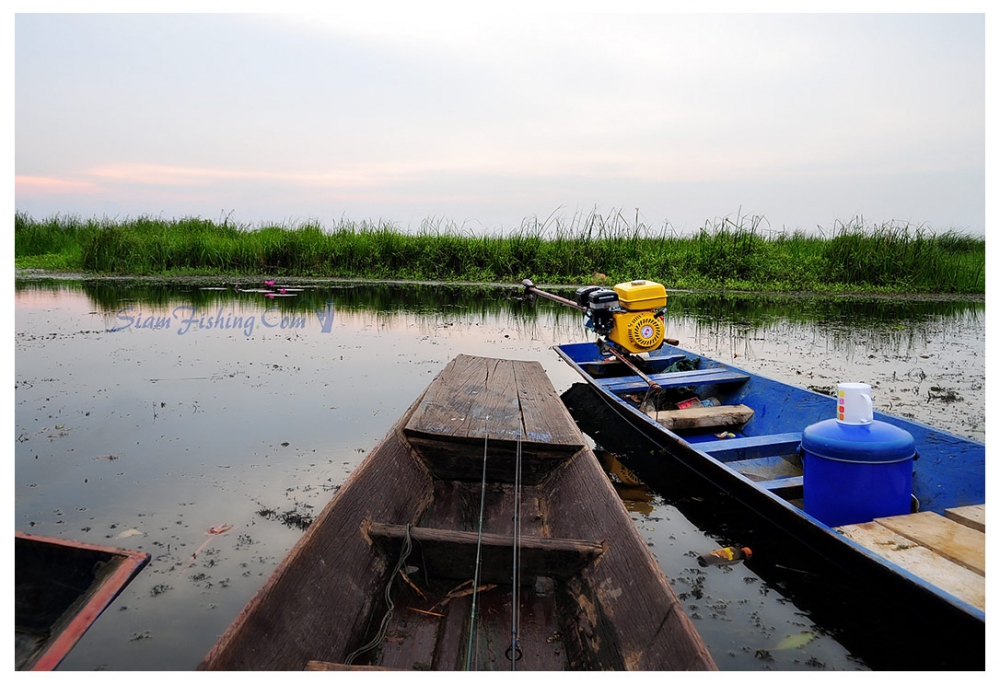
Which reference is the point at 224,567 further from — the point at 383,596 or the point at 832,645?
the point at 832,645

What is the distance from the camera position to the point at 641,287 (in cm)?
544

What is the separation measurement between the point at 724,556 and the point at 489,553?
1.39 m

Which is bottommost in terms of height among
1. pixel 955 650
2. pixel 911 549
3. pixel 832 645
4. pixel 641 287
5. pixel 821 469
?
pixel 832 645

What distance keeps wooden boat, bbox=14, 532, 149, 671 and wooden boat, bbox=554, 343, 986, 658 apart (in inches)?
103

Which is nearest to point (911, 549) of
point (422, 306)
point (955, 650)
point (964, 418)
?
point (955, 650)

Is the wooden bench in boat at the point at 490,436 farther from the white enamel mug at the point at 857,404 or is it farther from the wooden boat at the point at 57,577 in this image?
the wooden boat at the point at 57,577

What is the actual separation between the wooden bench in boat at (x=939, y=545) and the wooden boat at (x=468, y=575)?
3.54 feet

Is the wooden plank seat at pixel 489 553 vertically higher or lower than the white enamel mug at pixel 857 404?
lower

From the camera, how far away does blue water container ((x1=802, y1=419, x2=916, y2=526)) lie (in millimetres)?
2754

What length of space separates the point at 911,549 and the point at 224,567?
2.89 meters

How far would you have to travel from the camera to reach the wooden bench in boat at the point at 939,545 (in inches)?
91.7

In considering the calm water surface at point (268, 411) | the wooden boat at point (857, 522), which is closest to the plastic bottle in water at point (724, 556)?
the calm water surface at point (268, 411)

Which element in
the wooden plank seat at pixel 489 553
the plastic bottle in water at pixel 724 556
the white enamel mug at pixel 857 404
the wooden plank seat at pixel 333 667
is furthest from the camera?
the plastic bottle in water at pixel 724 556

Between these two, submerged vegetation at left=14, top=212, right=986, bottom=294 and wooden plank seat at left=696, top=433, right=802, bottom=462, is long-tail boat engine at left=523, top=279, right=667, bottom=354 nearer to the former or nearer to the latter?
wooden plank seat at left=696, top=433, right=802, bottom=462
